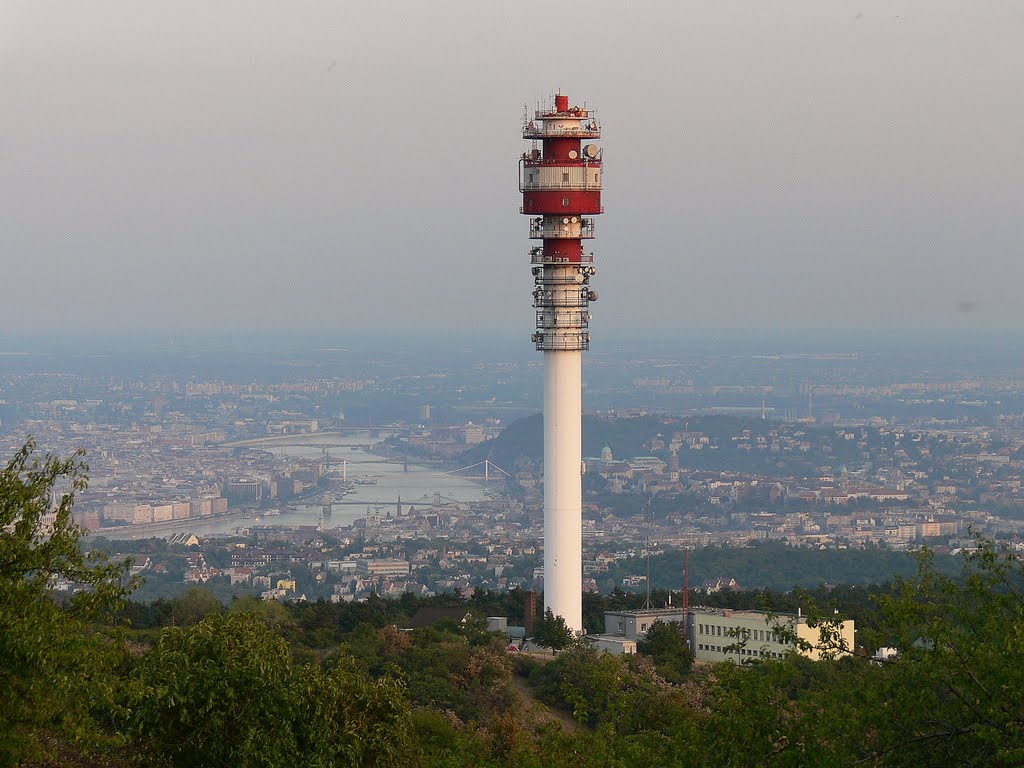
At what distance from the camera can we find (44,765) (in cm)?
1791

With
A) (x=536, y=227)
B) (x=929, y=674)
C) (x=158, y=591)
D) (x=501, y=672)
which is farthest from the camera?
(x=158, y=591)

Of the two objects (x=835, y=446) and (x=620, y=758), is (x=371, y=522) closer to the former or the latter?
(x=835, y=446)

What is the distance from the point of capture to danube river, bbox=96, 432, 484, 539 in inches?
5069

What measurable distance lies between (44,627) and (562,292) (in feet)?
84.6

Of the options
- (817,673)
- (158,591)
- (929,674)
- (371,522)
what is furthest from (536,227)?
(371,522)

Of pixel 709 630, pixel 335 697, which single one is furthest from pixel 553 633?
pixel 335 697

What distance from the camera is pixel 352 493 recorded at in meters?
150

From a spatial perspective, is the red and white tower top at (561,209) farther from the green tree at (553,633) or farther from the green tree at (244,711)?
the green tree at (244,711)

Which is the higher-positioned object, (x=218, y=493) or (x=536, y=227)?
(x=536, y=227)

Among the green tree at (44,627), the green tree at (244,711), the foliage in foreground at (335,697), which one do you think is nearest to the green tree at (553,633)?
the foliage in foreground at (335,697)

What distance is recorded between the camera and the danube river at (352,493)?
12875cm

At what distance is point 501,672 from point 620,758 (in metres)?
16.6

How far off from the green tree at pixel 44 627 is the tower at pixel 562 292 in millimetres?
24046

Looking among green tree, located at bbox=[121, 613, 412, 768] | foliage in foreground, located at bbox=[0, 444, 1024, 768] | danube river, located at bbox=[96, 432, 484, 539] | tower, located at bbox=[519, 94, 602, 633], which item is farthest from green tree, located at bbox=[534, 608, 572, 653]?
danube river, located at bbox=[96, 432, 484, 539]
